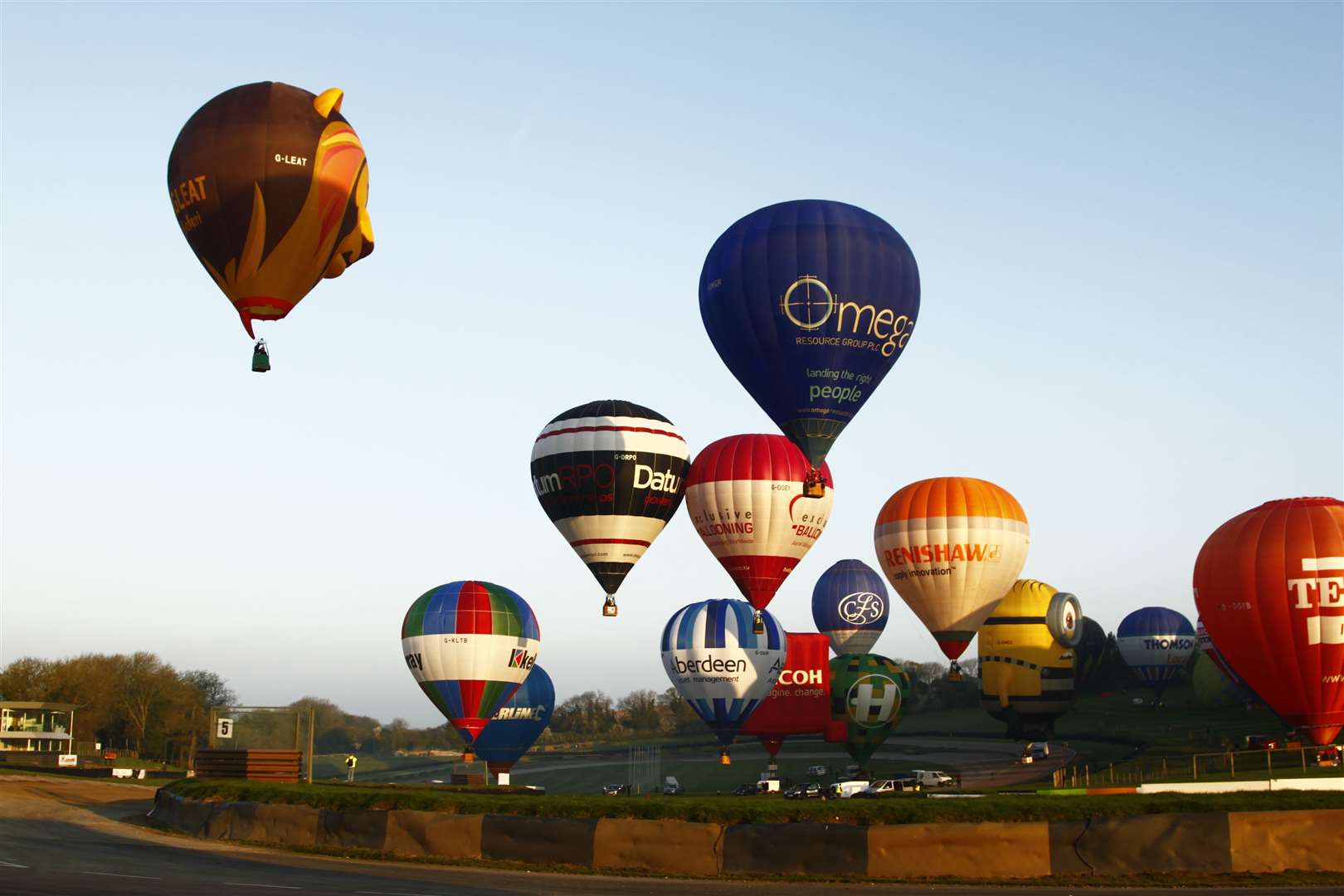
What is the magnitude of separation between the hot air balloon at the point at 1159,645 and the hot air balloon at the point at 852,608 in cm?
2091

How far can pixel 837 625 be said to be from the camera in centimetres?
7862

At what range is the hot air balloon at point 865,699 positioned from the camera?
61.1 meters

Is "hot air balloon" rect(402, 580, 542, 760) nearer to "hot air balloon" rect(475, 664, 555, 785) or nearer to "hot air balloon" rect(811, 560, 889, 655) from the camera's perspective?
"hot air balloon" rect(475, 664, 555, 785)

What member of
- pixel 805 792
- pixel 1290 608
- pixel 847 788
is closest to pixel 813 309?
pixel 1290 608

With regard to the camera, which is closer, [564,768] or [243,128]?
[243,128]

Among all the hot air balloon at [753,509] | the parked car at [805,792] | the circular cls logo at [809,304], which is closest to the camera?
the circular cls logo at [809,304]

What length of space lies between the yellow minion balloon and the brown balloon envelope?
43438 millimetres

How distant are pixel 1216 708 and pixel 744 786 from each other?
42.4 meters

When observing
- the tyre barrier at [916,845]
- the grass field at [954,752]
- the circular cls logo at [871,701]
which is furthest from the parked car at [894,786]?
the tyre barrier at [916,845]

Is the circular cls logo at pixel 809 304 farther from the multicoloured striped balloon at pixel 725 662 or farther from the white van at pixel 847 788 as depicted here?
the multicoloured striped balloon at pixel 725 662

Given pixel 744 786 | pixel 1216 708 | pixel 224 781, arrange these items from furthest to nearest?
pixel 1216 708 < pixel 744 786 < pixel 224 781

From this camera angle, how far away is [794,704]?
204 ft

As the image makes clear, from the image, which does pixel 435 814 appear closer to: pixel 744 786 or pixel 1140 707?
pixel 744 786

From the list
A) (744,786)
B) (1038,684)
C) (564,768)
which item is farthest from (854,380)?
(564,768)
